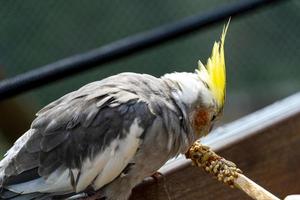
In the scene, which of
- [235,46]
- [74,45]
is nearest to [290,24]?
[235,46]

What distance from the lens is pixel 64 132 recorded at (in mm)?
1391

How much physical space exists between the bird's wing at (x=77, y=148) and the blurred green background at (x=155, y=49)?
1043 millimetres

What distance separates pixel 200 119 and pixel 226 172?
0.24 m

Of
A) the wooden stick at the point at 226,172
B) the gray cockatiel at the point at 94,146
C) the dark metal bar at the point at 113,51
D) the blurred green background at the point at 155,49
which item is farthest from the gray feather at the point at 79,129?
the blurred green background at the point at 155,49

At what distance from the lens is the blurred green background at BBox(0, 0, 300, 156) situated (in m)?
2.88

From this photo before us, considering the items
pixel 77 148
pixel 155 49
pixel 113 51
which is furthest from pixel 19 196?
pixel 155 49

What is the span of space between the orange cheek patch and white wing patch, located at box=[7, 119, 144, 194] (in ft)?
0.55

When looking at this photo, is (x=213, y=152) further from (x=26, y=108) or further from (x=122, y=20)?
(x=122, y=20)

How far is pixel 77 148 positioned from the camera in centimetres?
139

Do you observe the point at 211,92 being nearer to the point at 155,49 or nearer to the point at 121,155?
the point at 121,155

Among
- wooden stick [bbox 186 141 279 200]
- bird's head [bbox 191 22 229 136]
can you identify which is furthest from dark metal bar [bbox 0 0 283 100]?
wooden stick [bbox 186 141 279 200]

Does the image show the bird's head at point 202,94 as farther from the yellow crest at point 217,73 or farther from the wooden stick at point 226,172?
the wooden stick at point 226,172

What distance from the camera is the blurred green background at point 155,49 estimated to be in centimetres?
288

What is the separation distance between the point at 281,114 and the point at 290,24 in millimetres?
1905
